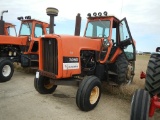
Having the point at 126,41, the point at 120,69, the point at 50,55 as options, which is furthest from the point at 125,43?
the point at 50,55

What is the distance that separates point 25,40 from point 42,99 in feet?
14.3

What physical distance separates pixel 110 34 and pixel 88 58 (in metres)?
0.97

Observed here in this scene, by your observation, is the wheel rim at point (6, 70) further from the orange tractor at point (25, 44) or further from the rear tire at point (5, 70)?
the orange tractor at point (25, 44)

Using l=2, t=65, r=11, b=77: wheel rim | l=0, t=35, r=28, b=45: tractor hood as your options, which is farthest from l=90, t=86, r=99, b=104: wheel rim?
l=0, t=35, r=28, b=45: tractor hood

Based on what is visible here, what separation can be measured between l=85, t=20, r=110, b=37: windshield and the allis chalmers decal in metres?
1.50

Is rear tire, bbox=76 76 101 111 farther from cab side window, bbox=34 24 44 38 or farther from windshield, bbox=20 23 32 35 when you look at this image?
windshield, bbox=20 23 32 35

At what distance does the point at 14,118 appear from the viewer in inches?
160

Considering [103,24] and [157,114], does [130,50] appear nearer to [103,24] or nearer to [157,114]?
[103,24]

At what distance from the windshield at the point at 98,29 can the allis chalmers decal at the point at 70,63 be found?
4.92ft

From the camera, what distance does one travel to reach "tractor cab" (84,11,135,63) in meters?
5.99

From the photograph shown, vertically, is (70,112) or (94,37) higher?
(94,37)

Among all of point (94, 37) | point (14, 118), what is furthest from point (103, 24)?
point (14, 118)

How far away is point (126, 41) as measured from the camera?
6.12 meters

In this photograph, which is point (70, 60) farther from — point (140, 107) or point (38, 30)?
point (38, 30)
